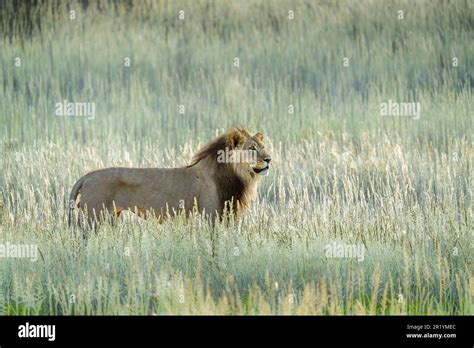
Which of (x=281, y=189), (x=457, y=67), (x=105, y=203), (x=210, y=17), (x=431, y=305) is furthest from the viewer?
(x=210, y=17)

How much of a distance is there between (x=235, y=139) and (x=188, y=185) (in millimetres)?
594

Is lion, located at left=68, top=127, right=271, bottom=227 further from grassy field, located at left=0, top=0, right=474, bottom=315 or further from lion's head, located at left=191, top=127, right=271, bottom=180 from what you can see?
grassy field, located at left=0, top=0, right=474, bottom=315

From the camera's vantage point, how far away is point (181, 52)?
54.5 feet

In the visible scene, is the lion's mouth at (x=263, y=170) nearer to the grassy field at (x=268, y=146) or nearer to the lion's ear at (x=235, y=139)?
the lion's ear at (x=235, y=139)

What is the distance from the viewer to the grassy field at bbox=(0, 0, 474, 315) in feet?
25.8

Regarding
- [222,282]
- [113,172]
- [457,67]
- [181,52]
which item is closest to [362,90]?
[457,67]

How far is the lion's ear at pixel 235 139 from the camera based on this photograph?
9.50m

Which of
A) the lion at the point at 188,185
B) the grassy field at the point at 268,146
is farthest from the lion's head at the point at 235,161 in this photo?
the grassy field at the point at 268,146

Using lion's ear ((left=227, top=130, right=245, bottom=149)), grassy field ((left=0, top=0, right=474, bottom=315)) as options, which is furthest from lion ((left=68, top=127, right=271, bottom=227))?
grassy field ((left=0, top=0, right=474, bottom=315))

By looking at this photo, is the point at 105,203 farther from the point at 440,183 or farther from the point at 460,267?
the point at 440,183

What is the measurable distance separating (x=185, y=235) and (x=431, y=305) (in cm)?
226

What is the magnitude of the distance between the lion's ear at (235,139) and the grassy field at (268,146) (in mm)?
711

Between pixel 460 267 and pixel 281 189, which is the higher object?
pixel 281 189

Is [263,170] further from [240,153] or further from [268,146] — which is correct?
[268,146]
